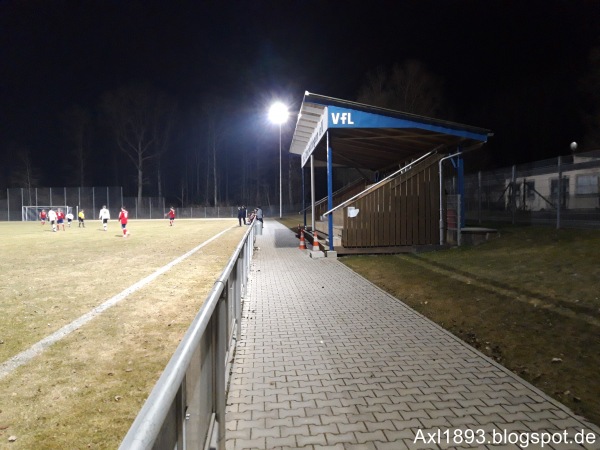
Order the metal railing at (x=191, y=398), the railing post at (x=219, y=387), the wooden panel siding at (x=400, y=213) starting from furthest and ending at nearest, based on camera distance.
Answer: the wooden panel siding at (x=400, y=213) < the railing post at (x=219, y=387) < the metal railing at (x=191, y=398)

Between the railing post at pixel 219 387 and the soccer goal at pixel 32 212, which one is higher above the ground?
the soccer goal at pixel 32 212

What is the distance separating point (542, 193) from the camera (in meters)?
16.8

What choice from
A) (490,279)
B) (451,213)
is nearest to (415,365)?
(490,279)

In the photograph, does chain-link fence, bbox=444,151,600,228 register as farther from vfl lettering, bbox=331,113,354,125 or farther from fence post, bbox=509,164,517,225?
vfl lettering, bbox=331,113,354,125

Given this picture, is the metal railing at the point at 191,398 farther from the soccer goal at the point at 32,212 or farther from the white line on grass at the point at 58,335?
the soccer goal at the point at 32,212

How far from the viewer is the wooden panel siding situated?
13859 millimetres

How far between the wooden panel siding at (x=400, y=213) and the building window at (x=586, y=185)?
4.99 m

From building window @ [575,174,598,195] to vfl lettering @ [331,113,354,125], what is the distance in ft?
27.5

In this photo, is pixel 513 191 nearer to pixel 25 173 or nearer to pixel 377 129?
pixel 377 129

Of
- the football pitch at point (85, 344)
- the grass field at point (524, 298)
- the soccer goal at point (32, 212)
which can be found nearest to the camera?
the football pitch at point (85, 344)

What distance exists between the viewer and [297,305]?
25.2 ft

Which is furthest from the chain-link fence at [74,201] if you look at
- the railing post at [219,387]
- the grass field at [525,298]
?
the railing post at [219,387]

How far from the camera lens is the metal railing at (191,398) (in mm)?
1286

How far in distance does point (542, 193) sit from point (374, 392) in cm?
1604
